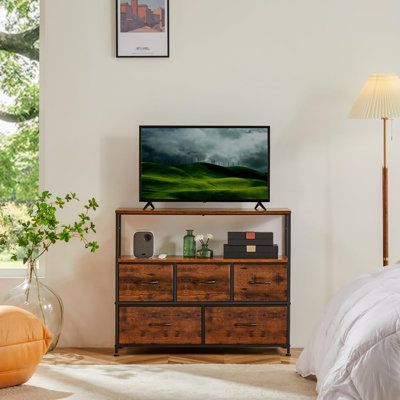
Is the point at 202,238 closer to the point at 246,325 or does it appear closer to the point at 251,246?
the point at 251,246

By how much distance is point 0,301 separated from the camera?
17.6 ft

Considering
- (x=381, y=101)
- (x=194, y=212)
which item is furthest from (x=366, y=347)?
(x=381, y=101)

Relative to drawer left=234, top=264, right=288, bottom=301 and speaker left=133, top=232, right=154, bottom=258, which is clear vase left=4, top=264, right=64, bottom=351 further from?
drawer left=234, top=264, right=288, bottom=301

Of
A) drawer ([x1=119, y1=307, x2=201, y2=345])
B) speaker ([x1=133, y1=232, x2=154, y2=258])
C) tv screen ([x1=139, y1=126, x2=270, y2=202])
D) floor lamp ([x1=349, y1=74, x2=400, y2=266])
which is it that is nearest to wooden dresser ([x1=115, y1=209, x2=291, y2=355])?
drawer ([x1=119, y1=307, x2=201, y2=345])

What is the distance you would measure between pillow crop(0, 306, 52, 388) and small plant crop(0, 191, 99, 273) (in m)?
Answer: 0.94

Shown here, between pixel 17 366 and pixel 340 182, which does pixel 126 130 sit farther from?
pixel 17 366

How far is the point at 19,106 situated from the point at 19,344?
213cm

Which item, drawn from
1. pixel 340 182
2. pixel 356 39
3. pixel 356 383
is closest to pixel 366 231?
pixel 340 182

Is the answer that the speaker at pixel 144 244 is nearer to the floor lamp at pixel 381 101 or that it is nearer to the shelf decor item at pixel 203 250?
the shelf decor item at pixel 203 250

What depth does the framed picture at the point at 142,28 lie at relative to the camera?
5262 mm

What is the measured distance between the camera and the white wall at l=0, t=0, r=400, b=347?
528 cm

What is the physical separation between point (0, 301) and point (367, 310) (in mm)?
2925

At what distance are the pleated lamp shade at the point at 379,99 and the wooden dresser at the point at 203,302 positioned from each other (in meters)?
0.79


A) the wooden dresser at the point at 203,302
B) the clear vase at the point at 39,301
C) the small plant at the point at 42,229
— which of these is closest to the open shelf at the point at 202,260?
the wooden dresser at the point at 203,302
